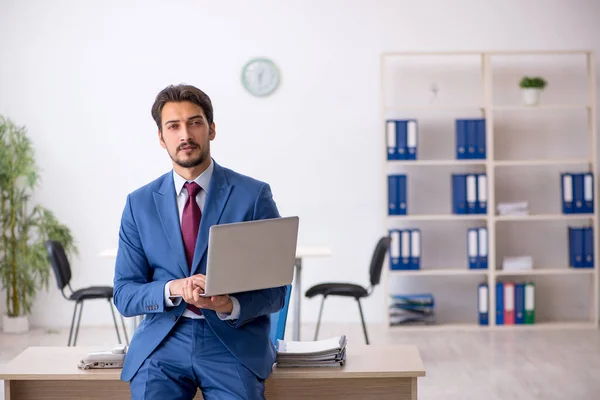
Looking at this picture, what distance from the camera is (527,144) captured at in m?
7.25

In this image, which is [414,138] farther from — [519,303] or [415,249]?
[519,303]

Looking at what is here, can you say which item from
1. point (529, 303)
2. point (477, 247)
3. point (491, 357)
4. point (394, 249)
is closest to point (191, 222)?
point (491, 357)

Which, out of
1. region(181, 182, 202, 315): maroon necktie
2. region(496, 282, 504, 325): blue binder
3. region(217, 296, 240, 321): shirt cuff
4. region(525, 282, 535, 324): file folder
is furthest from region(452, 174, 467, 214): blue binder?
region(217, 296, 240, 321): shirt cuff

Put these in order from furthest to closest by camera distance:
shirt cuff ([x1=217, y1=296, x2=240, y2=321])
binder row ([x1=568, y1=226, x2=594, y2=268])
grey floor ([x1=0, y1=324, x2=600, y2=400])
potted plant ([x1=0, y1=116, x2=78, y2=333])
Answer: binder row ([x1=568, y1=226, x2=594, y2=268]) < potted plant ([x1=0, y1=116, x2=78, y2=333]) < grey floor ([x1=0, y1=324, x2=600, y2=400]) < shirt cuff ([x1=217, y1=296, x2=240, y2=321])

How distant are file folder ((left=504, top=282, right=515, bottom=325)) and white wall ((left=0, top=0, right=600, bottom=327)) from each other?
1.55 meters

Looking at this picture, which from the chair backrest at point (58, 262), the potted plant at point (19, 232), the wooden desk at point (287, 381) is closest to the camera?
the wooden desk at point (287, 381)

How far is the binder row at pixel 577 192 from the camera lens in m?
6.91

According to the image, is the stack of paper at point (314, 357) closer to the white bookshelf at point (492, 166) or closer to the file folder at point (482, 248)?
the white bookshelf at point (492, 166)

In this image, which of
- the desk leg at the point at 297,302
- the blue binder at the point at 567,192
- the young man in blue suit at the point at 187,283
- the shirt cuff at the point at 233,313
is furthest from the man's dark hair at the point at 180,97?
the blue binder at the point at 567,192

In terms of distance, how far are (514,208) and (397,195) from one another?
964mm

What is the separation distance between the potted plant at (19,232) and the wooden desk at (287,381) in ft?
13.3

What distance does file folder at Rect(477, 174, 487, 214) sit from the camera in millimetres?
6880

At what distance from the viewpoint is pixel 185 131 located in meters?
2.64

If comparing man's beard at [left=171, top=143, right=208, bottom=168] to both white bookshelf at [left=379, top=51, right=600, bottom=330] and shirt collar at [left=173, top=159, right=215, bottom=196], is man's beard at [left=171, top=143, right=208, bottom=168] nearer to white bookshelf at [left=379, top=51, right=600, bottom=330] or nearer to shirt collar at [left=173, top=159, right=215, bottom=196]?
shirt collar at [left=173, top=159, right=215, bottom=196]
